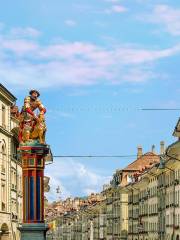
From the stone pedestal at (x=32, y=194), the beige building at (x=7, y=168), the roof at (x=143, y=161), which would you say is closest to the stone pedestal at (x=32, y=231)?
the stone pedestal at (x=32, y=194)

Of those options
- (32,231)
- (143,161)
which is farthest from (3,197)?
(143,161)

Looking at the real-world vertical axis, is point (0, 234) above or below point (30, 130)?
below

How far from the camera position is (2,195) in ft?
266

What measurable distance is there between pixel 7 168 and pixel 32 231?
52251 millimetres

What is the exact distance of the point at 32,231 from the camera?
101ft

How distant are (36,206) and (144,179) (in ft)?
340

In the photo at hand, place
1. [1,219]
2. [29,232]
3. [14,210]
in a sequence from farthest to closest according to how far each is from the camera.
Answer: [14,210] → [1,219] → [29,232]

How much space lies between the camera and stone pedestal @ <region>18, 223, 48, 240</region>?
30812 mm

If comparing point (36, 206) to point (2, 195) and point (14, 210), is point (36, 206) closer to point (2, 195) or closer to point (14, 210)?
point (2, 195)

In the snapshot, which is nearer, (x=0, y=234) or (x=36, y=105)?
(x=36, y=105)

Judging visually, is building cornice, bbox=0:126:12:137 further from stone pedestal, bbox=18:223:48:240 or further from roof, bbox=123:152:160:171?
roof, bbox=123:152:160:171

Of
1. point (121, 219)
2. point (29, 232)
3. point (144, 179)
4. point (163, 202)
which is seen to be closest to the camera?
point (29, 232)

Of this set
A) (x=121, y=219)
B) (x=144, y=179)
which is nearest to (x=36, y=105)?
(x=144, y=179)

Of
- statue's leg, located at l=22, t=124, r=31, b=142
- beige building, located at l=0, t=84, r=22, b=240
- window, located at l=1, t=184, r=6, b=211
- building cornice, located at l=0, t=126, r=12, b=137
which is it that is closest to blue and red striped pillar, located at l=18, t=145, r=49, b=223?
statue's leg, located at l=22, t=124, r=31, b=142
